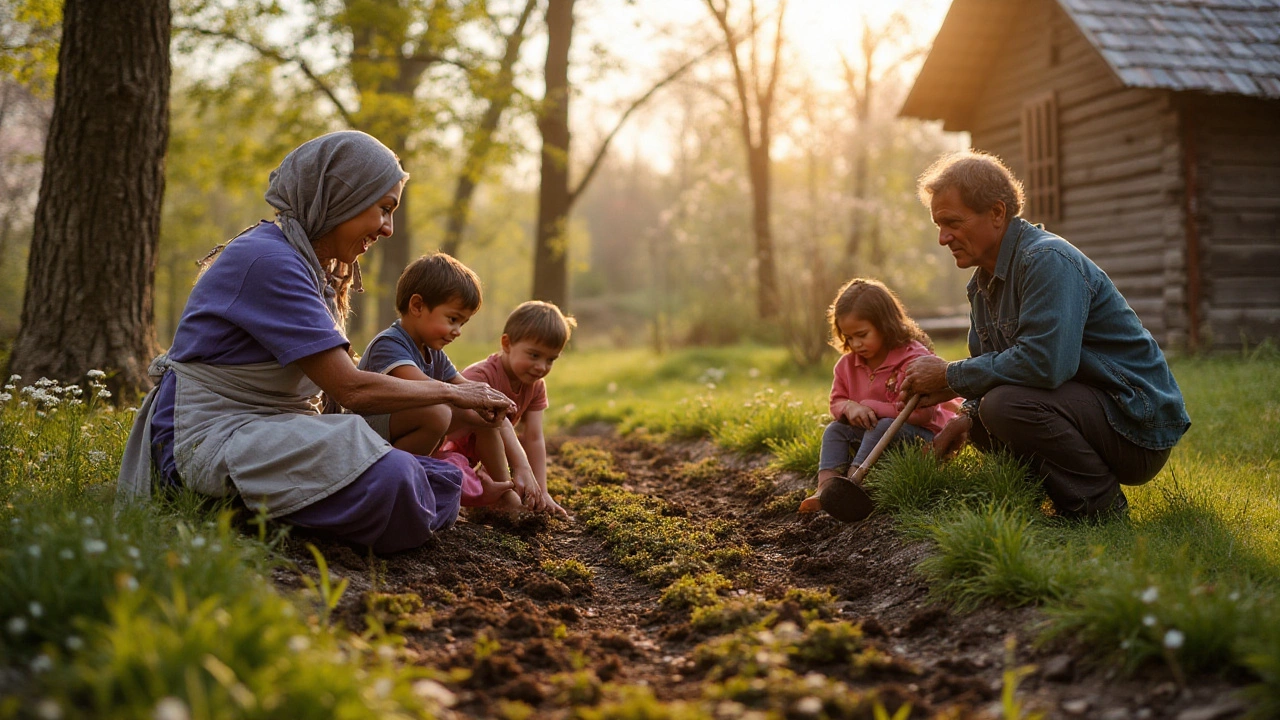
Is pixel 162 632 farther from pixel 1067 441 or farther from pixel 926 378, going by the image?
pixel 1067 441

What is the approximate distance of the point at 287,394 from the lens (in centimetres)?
340

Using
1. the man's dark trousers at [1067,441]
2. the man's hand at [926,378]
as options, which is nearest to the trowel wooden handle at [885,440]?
the man's hand at [926,378]

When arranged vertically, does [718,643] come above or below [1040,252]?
below

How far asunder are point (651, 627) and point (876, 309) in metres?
1.98

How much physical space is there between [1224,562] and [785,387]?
5730 millimetres

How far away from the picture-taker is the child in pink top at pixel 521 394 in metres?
4.28

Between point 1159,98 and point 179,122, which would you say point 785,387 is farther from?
point 179,122

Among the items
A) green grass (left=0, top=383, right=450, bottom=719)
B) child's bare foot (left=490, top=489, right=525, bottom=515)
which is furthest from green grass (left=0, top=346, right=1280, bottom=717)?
child's bare foot (left=490, top=489, right=525, bottom=515)

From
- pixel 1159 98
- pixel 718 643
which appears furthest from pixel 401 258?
pixel 718 643

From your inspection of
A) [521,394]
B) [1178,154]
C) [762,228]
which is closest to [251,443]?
[521,394]

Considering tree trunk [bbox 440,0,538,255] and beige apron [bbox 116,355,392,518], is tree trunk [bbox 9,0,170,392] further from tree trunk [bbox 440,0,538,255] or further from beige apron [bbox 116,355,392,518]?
tree trunk [bbox 440,0,538,255]

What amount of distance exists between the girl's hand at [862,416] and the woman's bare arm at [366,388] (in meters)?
1.79

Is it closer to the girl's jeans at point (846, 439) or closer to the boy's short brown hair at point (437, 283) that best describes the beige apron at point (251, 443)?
the boy's short brown hair at point (437, 283)

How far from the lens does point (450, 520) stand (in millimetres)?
3768
